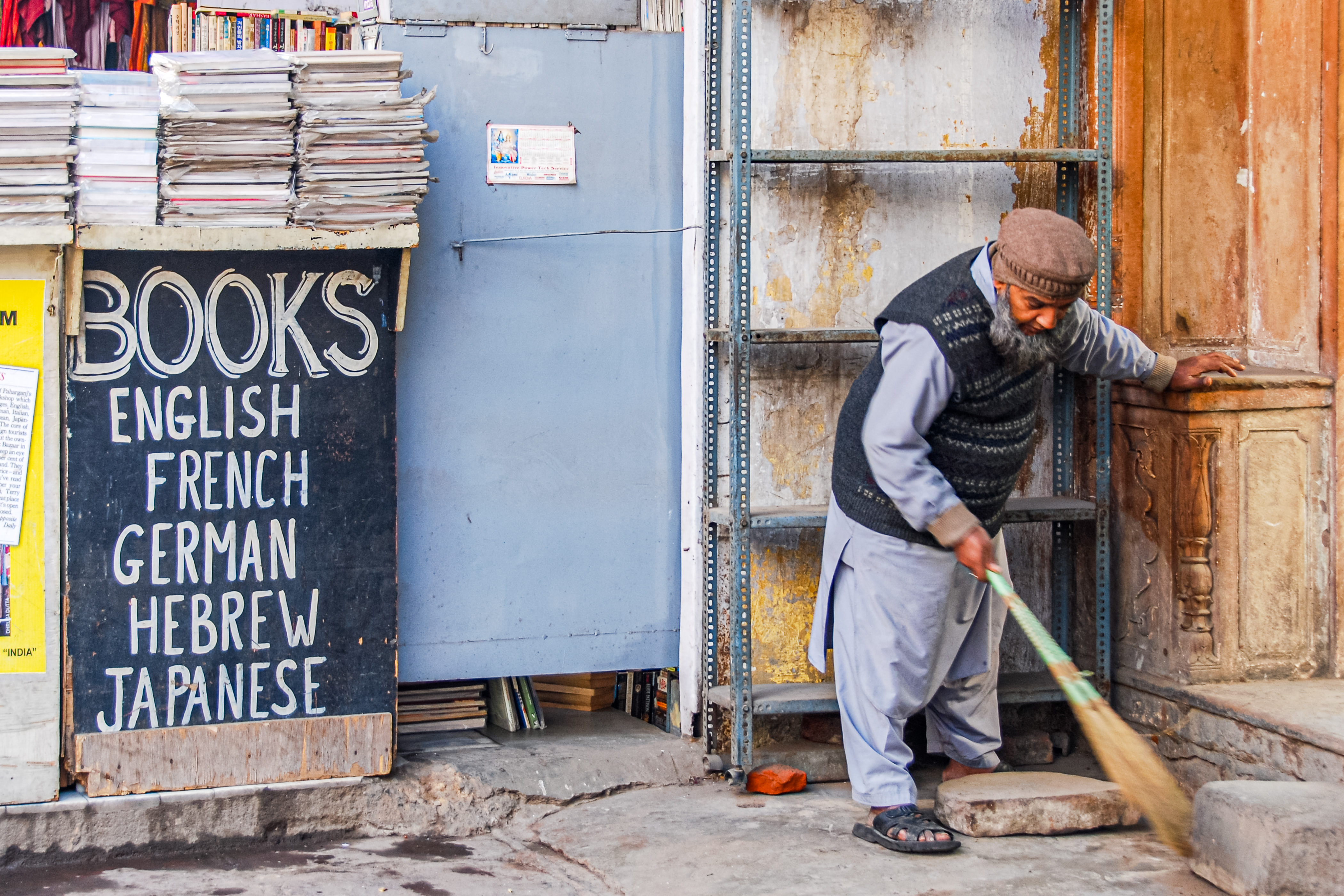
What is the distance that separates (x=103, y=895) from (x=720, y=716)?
6.00ft

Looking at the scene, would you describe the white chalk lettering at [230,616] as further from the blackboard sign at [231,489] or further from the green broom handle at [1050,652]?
the green broom handle at [1050,652]

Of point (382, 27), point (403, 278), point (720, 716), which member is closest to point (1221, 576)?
point (720, 716)

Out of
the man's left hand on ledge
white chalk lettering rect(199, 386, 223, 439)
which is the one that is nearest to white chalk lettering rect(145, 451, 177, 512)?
white chalk lettering rect(199, 386, 223, 439)

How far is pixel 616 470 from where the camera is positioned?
3.92m

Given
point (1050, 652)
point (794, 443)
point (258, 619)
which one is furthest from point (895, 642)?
point (258, 619)

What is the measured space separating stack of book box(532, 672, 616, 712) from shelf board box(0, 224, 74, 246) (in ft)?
6.91

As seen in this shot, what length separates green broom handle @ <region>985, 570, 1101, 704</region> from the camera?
2.98 m

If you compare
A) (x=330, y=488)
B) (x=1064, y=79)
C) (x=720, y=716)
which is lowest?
(x=720, y=716)

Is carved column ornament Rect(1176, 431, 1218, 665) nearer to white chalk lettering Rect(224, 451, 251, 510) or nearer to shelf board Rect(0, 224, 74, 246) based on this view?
white chalk lettering Rect(224, 451, 251, 510)

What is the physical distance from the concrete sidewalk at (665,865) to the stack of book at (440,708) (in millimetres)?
507

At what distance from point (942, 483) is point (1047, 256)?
2.04 ft

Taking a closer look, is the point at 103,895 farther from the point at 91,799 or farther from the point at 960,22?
the point at 960,22

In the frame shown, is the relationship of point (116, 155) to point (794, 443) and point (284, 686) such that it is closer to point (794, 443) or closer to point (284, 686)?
point (284, 686)

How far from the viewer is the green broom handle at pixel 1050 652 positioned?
2977 mm
